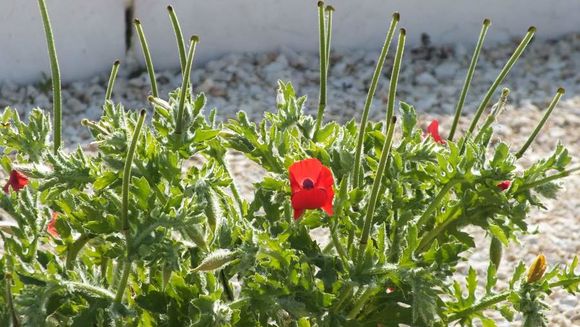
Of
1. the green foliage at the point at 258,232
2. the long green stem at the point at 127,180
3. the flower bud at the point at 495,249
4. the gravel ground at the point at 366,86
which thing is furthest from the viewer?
the gravel ground at the point at 366,86

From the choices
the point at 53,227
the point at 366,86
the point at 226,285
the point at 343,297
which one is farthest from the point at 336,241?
the point at 366,86

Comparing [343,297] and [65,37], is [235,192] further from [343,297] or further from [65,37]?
[65,37]

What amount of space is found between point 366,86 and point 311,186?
267cm

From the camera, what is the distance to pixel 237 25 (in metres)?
4.54

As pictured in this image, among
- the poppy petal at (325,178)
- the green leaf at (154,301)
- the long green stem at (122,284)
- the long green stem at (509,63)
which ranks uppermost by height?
the long green stem at (509,63)

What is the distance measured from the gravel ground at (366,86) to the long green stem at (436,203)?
178 cm

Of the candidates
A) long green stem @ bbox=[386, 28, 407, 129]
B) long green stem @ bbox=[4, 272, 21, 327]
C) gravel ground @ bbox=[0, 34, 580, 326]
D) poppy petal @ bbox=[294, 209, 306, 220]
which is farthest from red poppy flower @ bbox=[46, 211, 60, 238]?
gravel ground @ bbox=[0, 34, 580, 326]

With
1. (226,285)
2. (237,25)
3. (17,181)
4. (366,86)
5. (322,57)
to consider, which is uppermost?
(322,57)

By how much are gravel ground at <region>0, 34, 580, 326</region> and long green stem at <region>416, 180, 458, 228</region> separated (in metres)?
1.78

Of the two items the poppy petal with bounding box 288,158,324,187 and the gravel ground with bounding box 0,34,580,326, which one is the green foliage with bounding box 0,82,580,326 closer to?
the poppy petal with bounding box 288,158,324,187

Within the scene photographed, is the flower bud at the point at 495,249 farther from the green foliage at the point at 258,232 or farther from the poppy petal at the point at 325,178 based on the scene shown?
the poppy petal at the point at 325,178

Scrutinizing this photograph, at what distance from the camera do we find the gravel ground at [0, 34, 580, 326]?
13.1 ft

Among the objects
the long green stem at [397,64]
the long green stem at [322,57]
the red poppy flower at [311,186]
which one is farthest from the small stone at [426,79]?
the red poppy flower at [311,186]

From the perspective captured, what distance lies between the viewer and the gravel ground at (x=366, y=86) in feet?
13.1
